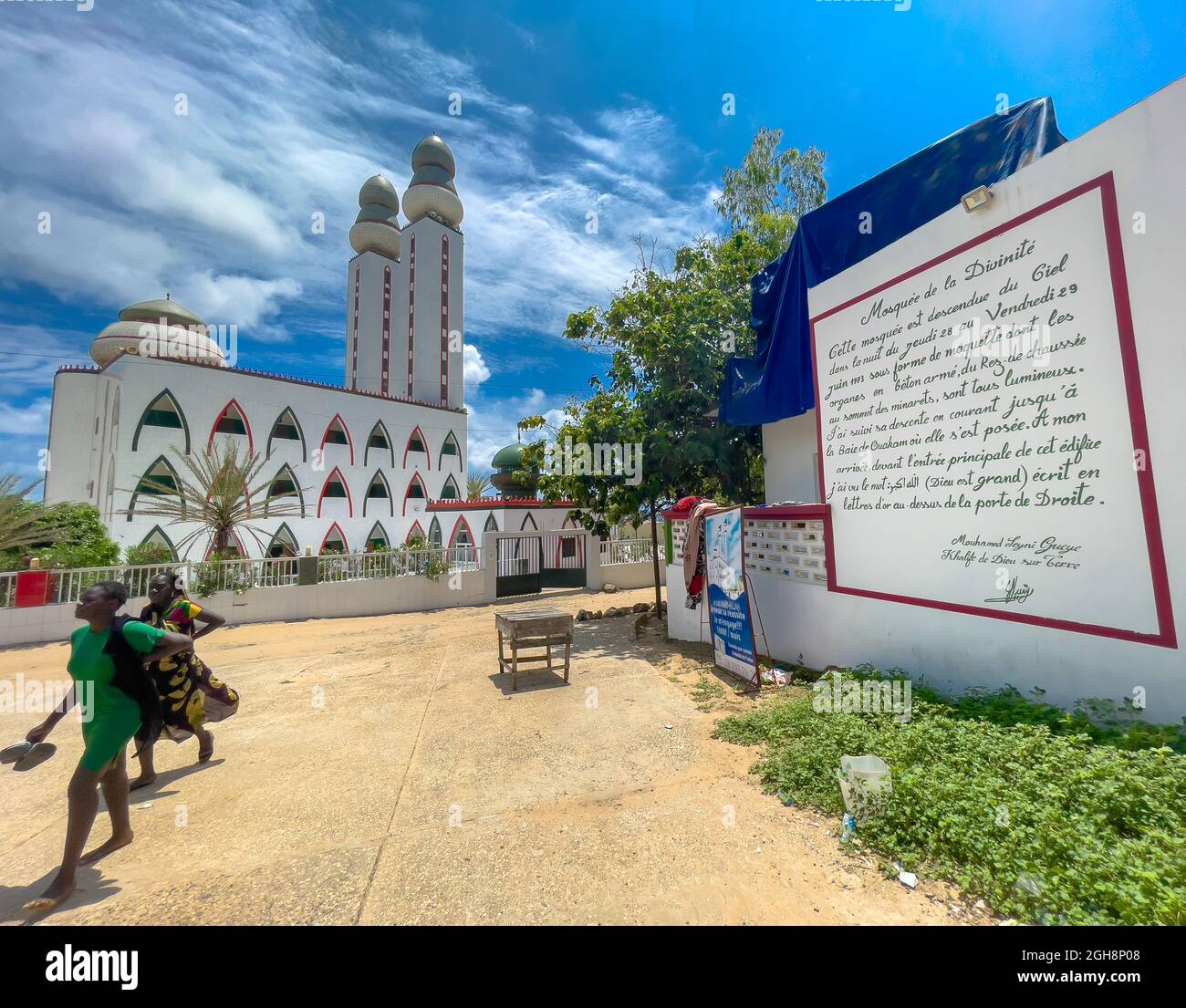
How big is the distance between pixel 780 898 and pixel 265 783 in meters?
3.96

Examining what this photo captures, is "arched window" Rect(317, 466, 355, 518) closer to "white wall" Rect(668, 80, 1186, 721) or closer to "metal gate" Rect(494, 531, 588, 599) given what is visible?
"metal gate" Rect(494, 531, 588, 599)

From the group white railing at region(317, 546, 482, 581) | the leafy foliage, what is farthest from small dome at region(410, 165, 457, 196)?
white railing at region(317, 546, 482, 581)

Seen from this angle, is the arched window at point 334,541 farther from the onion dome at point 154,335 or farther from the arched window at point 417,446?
the onion dome at point 154,335

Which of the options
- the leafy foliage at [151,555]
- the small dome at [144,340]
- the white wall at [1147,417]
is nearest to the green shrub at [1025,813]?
the white wall at [1147,417]

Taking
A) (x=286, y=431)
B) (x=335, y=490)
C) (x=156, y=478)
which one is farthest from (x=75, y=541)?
(x=335, y=490)

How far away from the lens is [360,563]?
12703mm

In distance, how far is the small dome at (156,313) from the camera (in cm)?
2586

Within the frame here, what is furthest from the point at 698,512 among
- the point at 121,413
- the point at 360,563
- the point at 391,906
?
the point at 121,413

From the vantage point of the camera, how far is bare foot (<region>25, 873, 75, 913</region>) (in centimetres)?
259

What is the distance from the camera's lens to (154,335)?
2542 cm

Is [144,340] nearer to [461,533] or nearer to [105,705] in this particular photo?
[461,533]

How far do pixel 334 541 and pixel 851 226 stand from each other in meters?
27.1

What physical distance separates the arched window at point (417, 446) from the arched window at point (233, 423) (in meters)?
8.43

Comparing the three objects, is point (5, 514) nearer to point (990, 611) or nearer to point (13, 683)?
point (13, 683)
